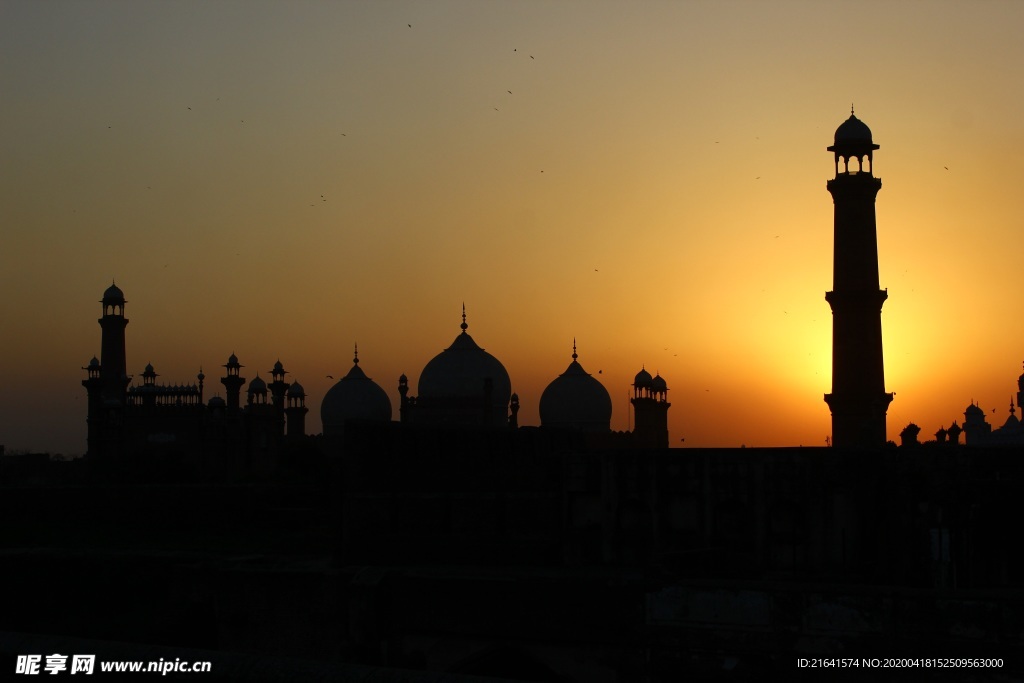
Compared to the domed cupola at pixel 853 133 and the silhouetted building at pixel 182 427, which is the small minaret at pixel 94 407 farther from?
the domed cupola at pixel 853 133

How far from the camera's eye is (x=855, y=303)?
30.8 metres

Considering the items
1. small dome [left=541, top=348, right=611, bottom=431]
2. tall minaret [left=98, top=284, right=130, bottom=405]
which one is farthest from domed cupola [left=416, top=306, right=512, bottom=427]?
tall minaret [left=98, top=284, right=130, bottom=405]

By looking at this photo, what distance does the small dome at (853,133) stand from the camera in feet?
104

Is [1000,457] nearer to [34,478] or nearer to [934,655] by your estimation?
[934,655]

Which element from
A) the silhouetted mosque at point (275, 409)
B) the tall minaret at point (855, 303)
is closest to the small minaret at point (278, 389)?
the silhouetted mosque at point (275, 409)

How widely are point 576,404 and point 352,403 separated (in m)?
8.80

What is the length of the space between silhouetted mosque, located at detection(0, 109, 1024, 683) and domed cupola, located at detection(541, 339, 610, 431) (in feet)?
57.6

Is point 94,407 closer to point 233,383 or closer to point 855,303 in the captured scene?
point 233,383

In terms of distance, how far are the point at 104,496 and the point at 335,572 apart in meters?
9.86

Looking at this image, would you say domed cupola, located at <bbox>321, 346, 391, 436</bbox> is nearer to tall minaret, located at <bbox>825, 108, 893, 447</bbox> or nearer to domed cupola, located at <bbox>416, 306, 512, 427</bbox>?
domed cupola, located at <bbox>416, 306, 512, 427</bbox>

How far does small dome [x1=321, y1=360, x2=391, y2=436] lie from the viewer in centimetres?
4666

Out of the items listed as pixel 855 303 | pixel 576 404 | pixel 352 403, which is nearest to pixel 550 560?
pixel 855 303

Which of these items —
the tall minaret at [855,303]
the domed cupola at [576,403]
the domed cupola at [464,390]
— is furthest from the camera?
the domed cupola at [576,403]

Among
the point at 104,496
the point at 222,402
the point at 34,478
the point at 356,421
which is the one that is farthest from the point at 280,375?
the point at 356,421
